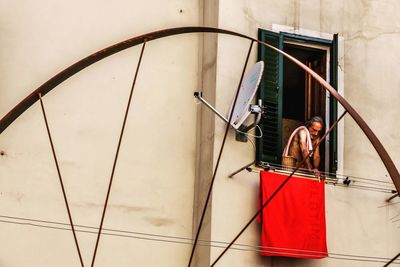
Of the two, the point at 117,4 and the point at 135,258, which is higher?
the point at 117,4

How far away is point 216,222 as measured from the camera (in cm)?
1135

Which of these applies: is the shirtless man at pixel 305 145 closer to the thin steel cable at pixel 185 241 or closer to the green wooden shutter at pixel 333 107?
the green wooden shutter at pixel 333 107

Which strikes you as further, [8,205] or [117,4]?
[117,4]

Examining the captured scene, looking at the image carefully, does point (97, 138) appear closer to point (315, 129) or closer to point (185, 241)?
point (185, 241)

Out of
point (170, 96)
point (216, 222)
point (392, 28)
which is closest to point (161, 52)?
point (170, 96)

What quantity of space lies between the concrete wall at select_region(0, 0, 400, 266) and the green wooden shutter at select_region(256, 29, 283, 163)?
0.15 m

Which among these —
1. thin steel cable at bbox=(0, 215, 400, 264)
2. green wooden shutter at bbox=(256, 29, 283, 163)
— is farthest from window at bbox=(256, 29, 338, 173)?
thin steel cable at bbox=(0, 215, 400, 264)

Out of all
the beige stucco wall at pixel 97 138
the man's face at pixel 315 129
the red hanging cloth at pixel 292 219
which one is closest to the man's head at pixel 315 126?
the man's face at pixel 315 129

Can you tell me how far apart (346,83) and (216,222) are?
250 centimetres

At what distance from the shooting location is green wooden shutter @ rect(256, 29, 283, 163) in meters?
11.9

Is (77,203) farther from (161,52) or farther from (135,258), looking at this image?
A: (161,52)

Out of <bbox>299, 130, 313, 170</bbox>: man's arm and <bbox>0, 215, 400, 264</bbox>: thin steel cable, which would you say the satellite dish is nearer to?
<bbox>299, 130, 313, 170</bbox>: man's arm

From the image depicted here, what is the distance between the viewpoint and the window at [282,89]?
12.0 meters

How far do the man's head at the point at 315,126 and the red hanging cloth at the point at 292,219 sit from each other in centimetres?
84
